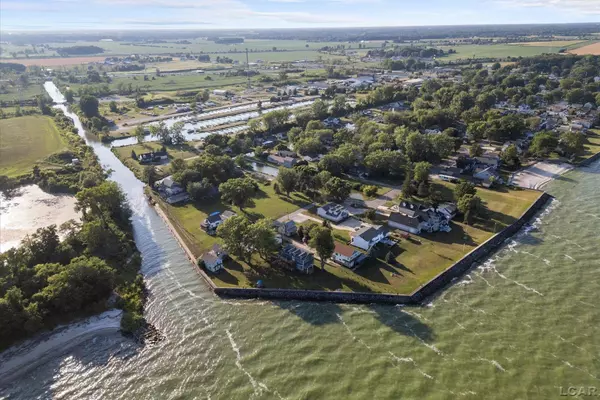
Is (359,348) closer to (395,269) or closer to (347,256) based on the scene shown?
(347,256)

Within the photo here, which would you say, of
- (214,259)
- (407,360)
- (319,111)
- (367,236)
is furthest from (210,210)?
(319,111)

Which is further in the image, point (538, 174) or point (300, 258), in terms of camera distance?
point (538, 174)

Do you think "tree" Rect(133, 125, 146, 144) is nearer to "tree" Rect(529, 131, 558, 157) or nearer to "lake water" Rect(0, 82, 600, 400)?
"lake water" Rect(0, 82, 600, 400)

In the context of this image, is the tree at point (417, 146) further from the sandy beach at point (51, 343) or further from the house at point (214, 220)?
the sandy beach at point (51, 343)

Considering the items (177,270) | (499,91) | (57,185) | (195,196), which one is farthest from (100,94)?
(499,91)

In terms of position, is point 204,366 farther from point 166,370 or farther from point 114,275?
point 114,275
